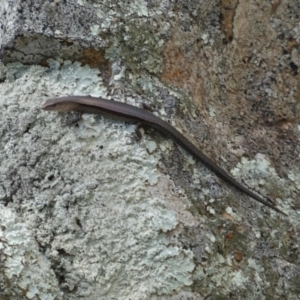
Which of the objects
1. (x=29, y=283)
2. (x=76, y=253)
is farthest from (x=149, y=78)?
(x=29, y=283)

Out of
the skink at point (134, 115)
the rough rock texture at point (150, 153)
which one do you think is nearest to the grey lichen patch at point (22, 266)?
the rough rock texture at point (150, 153)

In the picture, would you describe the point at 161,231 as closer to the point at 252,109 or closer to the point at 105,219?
the point at 105,219

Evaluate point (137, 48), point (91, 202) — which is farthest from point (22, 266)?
point (137, 48)

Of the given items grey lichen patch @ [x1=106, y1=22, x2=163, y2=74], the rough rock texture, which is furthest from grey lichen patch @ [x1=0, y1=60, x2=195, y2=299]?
grey lichen patch @ [x1=106, y1=22, x2=163, y2=74]

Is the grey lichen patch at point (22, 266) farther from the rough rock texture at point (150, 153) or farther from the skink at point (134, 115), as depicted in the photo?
the skink at point (134, 115)

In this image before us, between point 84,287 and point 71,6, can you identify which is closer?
point 84,287
